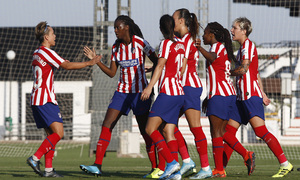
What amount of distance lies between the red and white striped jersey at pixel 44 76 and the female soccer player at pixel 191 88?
1.64 metres

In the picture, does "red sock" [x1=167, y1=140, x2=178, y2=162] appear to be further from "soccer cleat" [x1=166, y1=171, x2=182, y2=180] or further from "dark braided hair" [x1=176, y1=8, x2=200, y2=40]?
"dark braided hair" [x1=176, y1=8, x2=200, y2=40]

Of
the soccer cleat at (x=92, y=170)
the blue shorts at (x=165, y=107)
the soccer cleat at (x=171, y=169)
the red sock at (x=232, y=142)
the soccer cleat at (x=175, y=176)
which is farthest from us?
the red sock at (x=232, y=142)

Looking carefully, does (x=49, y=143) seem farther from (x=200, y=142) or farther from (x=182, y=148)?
(x=200, y=142)

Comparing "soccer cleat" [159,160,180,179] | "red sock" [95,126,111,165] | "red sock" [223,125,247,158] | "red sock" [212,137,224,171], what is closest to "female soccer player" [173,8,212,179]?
"red sock" [212,137,224,171]

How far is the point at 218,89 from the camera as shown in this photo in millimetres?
7641

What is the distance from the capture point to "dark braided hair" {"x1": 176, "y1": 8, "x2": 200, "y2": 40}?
7.55 meters

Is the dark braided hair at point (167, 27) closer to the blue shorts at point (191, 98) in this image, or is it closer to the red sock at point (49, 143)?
the blue shorts at point (191, 98)

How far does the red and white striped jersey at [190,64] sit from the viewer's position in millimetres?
7489

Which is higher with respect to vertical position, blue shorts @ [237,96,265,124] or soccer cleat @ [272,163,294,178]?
blue shorts @ [237,96,265,124]

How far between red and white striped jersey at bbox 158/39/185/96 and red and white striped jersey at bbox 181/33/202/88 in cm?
39

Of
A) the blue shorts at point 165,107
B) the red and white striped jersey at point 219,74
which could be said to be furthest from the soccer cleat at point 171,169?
the red and white striped jersey at point 219,74

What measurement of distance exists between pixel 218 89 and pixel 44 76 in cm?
229

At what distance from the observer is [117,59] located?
7836 mm

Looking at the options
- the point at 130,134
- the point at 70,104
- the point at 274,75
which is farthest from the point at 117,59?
the point at 274,75
